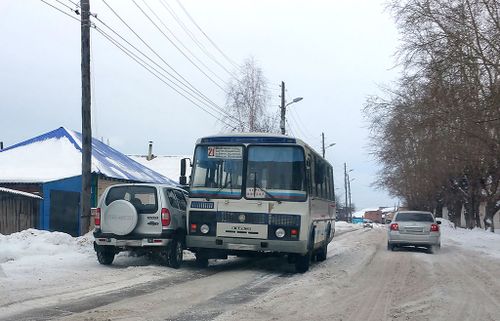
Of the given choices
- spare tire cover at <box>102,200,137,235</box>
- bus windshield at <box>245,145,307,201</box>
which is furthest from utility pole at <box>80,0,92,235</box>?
bus windshield at <box>245,145,307,201</box>

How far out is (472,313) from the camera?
8.92 meters

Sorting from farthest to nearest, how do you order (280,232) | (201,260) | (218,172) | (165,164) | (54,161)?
1. (165,164)
2. (54,161)
3. (201,260)
4. (218,172)
5. (280,232)

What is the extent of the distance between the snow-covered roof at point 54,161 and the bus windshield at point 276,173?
47.3 feet

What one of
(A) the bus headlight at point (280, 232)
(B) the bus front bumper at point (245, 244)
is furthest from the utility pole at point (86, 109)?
(A) the bus headlight at point (280, 232)

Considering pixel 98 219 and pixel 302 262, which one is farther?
pixel 302 262

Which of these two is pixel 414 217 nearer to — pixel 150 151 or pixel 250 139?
pixel 250 139

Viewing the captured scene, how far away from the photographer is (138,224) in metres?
13.4

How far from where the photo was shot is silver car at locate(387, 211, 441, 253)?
22.8 m

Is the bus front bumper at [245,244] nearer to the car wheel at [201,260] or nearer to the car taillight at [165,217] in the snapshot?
the car taillight at [165,217]

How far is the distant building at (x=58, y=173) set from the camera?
25.2 m

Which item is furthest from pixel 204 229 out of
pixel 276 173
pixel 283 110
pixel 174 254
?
pixel 283 110

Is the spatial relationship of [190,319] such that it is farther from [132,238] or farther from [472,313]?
[132,238]

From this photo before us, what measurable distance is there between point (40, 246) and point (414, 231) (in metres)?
14.1

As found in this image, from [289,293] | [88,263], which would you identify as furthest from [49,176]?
[289,293]
